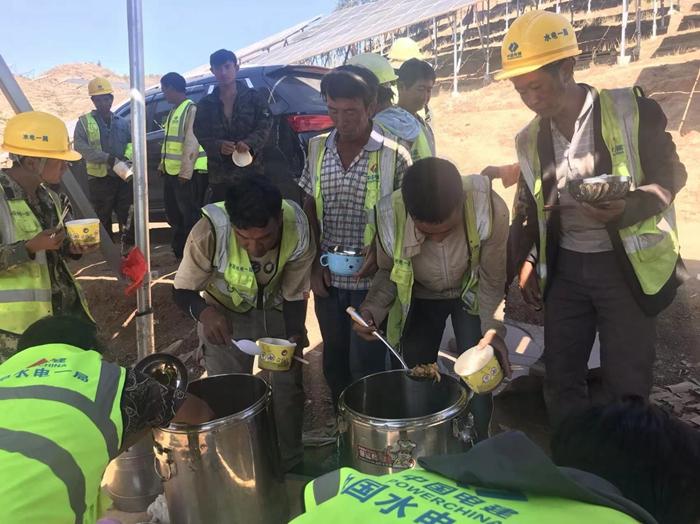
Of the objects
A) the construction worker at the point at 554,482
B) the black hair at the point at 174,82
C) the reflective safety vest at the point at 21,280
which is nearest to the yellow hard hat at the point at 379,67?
the reflective safety vest at the point at 21,280

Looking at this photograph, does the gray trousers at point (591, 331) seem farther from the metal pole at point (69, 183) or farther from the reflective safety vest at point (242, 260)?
the metal pole at point (69, 183)

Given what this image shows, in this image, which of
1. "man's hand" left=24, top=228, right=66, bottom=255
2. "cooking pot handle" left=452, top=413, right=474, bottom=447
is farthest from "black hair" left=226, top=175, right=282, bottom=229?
"cooking pot handle" left=452, top=413, right=474, bottom=447

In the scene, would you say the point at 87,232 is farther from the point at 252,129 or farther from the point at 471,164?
the point at 471,164

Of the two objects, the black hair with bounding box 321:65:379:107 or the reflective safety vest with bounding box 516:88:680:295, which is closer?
the reflective safety vest with bounding box 516:88:680:295

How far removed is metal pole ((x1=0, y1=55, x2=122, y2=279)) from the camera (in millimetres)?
3033

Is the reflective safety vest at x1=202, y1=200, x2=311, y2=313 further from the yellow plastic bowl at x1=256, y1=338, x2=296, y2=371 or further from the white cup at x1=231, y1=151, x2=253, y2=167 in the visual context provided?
the white cup at x1=231, y1=151, x2=253, y2=167

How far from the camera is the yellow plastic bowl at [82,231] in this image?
2.61m

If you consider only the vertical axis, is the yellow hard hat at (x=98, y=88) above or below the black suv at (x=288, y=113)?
above

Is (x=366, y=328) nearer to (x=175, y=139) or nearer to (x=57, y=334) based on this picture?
(x=57, y=334)

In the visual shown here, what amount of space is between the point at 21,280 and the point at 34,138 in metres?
0.65

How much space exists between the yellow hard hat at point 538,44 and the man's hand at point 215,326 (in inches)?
59.9

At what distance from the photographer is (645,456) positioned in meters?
1.03

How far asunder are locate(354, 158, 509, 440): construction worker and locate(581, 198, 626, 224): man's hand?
348 mm

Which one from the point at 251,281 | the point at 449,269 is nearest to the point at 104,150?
the point at 251,281
